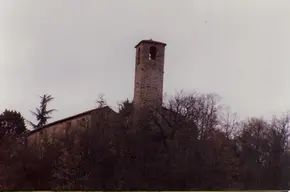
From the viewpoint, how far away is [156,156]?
4116cm

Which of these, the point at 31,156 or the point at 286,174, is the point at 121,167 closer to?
the point at 31,156

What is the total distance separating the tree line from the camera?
38.2 m

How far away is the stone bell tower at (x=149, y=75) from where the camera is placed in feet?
156

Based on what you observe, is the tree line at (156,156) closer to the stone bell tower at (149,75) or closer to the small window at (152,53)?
the stone bell tower at (149,75)

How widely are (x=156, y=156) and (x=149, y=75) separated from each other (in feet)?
32.8

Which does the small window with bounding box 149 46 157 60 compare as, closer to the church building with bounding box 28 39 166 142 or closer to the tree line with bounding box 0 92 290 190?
the church building with bounding box 28 39 166 142

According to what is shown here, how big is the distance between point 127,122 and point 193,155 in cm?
726

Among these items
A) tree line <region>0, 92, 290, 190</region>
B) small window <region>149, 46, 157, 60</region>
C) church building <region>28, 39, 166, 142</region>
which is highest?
small window <region>149, 46, 157, 60</region>

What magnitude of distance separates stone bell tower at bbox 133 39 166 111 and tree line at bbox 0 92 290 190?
2.28 m

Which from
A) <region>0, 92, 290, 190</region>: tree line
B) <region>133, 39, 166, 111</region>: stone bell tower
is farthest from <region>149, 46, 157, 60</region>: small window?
<region>0, 92, 290, 190</region>: tree line

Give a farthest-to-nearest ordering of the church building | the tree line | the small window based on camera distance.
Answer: the small window → the church building → the tree line

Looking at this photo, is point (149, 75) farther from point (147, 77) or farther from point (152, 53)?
point (152, 53)

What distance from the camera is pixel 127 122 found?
44.4 metres

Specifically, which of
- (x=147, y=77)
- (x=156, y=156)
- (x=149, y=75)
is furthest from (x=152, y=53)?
(x=156, y=156)
